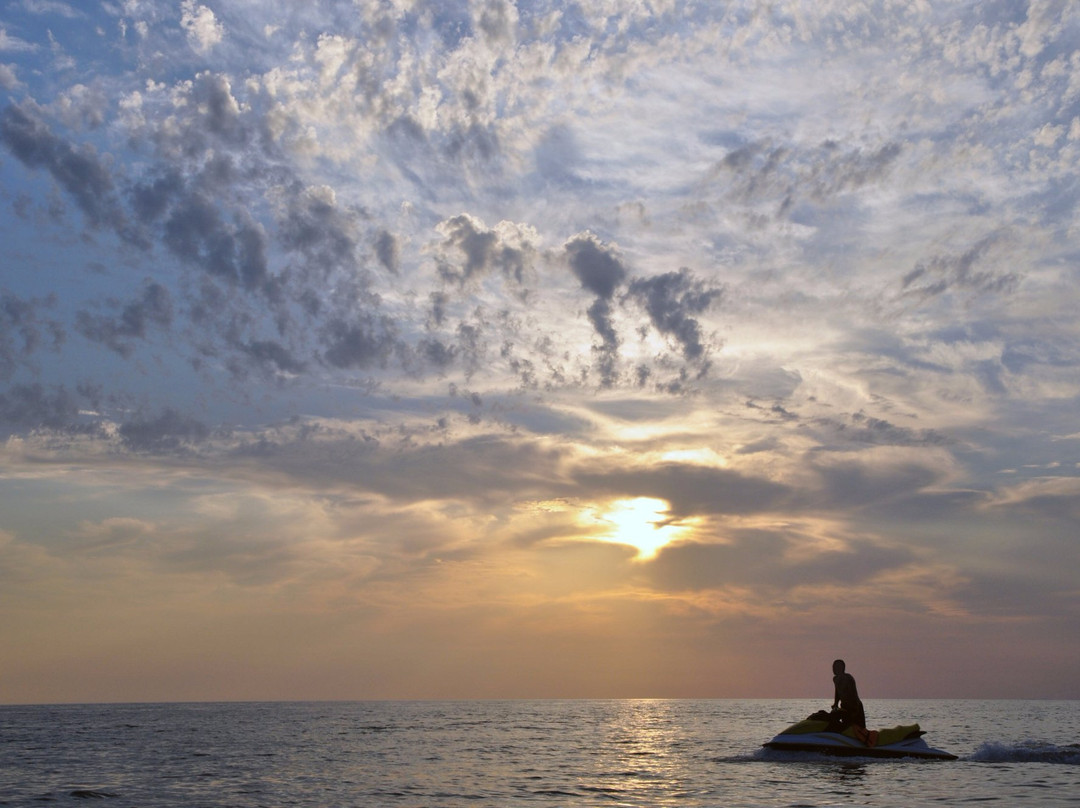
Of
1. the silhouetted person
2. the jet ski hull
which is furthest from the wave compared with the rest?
the silhouetted person

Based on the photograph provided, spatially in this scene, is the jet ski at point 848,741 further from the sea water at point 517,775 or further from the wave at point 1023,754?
the wave at point 1023,754

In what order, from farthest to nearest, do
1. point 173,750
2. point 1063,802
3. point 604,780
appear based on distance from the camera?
point 173,750 → point 604,780 → point 1063,802

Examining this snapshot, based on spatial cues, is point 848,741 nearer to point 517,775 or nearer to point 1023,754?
point 1023,754

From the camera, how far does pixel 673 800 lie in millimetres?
27188

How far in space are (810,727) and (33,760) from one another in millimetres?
39376

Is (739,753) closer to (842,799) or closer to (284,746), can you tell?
(842,799)

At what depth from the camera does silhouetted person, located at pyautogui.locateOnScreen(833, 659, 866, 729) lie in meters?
36.2

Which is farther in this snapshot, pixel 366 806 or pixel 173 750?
pixel 173 750

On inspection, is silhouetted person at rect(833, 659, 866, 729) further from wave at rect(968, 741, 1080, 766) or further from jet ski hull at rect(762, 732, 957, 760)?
wave at rect(968, 741, 1080, 766)

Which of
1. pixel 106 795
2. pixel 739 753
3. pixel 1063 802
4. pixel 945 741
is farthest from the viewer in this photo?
pixel 945 741

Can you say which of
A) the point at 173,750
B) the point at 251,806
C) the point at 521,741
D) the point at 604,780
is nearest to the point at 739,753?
the point at 604,780

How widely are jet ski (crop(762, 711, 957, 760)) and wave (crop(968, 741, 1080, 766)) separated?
10.5ft

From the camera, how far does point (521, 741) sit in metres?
56.9

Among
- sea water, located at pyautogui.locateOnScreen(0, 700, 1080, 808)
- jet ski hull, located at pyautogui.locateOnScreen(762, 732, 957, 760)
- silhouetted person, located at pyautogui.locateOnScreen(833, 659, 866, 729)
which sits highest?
silhouetted person, located at pyautogui.locateOnScreen(833, 659, 866, 729)
